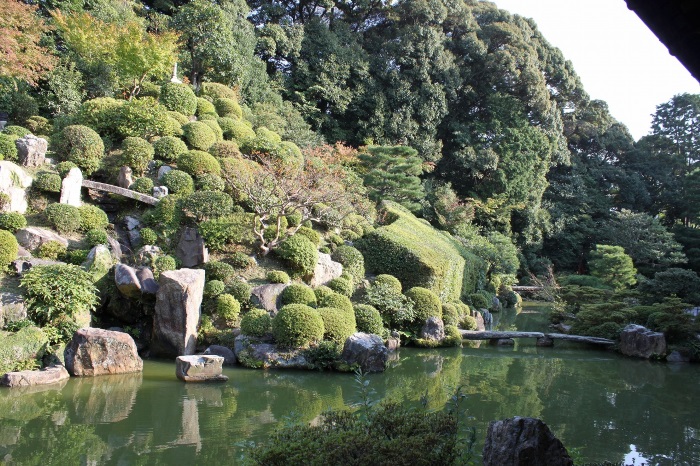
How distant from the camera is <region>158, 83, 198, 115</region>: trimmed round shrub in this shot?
16.4m

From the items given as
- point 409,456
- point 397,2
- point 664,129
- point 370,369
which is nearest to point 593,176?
point 664,129

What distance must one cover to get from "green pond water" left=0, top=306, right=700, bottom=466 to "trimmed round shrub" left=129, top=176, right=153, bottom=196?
197 inches

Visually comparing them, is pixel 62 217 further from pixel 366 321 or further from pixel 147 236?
pixel 366 321

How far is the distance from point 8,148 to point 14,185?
156 centimetres

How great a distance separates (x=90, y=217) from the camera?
1137 cm

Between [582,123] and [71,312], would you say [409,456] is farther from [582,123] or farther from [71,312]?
[582,123]

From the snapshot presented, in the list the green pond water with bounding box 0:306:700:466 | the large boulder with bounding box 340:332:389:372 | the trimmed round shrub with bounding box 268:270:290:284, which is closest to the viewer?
the green pond water with bounding box 0:306:700:466

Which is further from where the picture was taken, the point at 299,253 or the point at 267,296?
the point at 299,253

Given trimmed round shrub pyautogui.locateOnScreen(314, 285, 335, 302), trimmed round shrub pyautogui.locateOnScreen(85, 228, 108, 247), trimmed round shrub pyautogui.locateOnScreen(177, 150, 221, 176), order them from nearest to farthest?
trimmed round shrub pyautogui.locateOnScreen(85, 228, 108, 247), trimmed round shrub pyautogui.locateOnScreen(314, 285, 335, 302), trimmed round shrub pyautogui.locateOnScreen(177, 150, 221, 176)

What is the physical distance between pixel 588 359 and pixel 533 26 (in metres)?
25.2

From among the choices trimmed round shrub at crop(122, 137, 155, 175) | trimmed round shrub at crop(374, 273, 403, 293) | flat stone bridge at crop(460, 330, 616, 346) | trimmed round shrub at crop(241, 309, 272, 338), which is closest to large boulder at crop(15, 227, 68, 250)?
trimmed round shrub at crop(122, 137, 155, 175)

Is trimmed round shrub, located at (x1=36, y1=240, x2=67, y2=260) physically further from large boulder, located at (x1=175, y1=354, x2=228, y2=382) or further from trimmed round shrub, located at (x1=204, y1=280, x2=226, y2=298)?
large boulder, located at (x1=175, y1=354, x2=228, y2=382)

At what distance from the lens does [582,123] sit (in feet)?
107

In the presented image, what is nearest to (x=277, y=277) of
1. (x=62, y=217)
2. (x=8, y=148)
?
(x=62, y=217)
